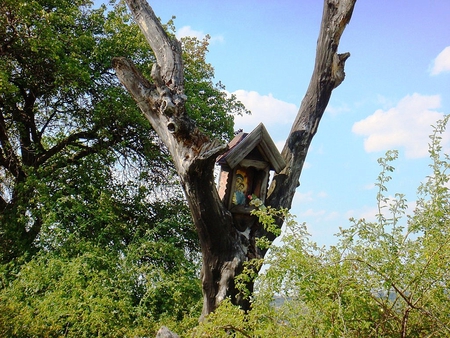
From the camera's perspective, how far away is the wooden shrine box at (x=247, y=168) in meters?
5.33

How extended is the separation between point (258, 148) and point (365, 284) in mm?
2852

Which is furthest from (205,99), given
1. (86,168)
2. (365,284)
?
(365,284)

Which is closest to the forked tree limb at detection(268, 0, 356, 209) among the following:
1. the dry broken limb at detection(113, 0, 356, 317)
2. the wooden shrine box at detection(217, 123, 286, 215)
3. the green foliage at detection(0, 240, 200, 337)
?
the dry broken limb at detection(113, 0, 356, 317)

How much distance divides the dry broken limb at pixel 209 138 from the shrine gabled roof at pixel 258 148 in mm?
344

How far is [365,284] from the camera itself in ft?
9.30

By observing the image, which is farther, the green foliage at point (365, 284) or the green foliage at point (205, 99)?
the green foliage at point (205, 99)

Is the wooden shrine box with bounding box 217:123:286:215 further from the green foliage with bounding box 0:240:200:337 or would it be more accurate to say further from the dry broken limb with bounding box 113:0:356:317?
the green foliage with bounding box 0:240:200:337

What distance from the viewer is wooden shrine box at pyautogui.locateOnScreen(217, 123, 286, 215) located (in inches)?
210

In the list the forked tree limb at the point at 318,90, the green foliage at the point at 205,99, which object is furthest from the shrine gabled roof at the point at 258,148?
the green foliage at the point at 205,99

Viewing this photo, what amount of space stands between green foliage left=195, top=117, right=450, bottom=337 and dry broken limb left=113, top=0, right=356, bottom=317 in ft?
4.58

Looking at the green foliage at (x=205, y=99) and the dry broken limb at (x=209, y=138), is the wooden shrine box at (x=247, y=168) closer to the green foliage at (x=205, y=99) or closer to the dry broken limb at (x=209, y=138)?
the dry broken limb at (x=209, y=138)

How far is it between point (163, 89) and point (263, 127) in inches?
46.2

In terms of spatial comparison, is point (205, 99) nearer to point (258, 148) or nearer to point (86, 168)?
point (86, 168)

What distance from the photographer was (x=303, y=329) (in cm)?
291
